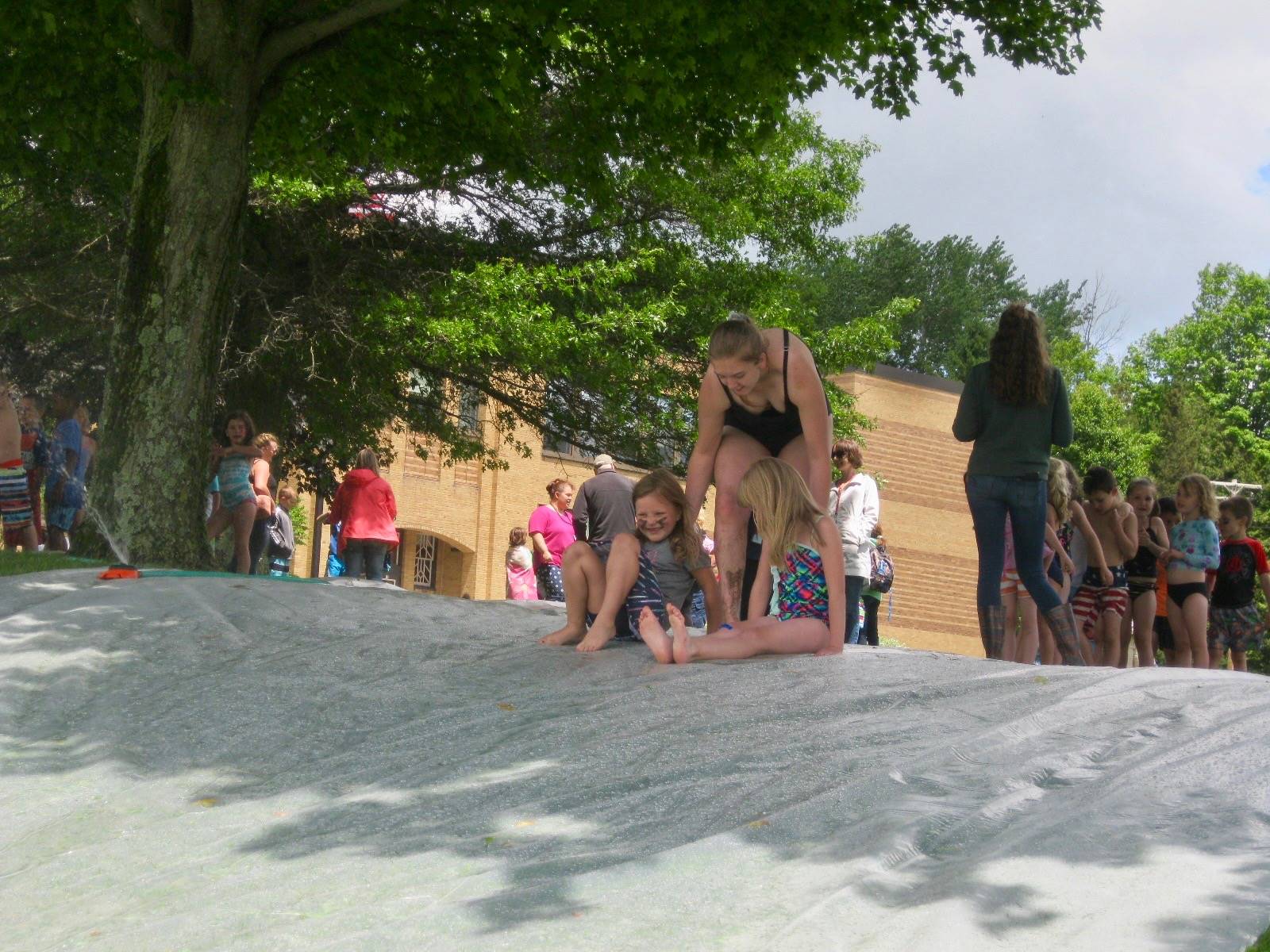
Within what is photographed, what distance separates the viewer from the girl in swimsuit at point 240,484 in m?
13.4

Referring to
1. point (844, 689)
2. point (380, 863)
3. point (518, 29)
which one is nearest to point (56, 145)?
point (518, 29)

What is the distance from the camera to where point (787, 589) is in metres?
7.91

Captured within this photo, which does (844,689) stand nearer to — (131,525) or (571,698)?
(571,698)

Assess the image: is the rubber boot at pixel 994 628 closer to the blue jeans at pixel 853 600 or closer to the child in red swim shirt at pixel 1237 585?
the blue jeans at pixel 853 600

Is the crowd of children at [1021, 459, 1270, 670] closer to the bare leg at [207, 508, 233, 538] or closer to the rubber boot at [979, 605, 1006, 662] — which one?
the rubber boot at [979, 605, 1006, 662]

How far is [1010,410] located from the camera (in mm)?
8977

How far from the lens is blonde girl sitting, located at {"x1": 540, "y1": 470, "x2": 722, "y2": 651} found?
8.40 m

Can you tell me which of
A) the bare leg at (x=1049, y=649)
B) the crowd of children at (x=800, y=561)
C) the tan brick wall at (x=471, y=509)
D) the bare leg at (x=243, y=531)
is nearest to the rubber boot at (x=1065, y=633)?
the crowd of children at (x=800, y=561)

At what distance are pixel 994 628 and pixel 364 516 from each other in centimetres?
865

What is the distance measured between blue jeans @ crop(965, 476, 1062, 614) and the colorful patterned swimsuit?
4.85 feet

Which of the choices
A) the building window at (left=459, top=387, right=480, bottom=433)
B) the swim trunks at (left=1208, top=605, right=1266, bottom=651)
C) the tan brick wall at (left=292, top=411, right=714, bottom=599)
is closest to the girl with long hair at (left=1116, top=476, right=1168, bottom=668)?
the swim trunks at (left=1208, top=605, right=1266, bottom=651)

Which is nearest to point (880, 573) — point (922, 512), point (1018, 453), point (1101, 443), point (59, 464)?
Result: point (1018, 453)

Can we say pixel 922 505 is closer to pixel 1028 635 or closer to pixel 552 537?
pixel 552 537

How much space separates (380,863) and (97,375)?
17.0 meters
